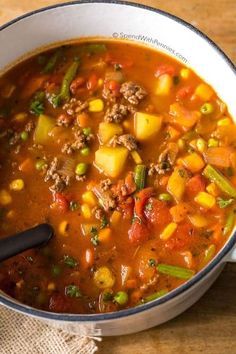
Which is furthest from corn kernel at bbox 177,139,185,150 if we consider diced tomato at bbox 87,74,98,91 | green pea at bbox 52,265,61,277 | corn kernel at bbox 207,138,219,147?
green pea at bbox 52,265,61,277

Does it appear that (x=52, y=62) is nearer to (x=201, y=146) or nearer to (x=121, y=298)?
(x=201, y=146)

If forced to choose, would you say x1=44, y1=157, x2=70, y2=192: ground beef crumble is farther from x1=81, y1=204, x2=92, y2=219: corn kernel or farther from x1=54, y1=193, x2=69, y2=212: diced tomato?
x1=81, y1=204, x2=92, y2=219: corn kernel

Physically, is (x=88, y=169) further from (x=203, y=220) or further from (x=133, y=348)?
(x=133, y=348)

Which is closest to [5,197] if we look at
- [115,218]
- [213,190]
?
[115,218]

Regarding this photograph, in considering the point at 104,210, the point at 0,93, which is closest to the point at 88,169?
the point at 104,210

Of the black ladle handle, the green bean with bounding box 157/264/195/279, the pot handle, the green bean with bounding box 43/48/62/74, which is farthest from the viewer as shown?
the green bean with bounding box 43/48/62/74

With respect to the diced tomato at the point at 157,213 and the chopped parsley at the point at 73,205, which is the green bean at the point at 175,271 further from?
the chopped parsley at the point at 73,205
